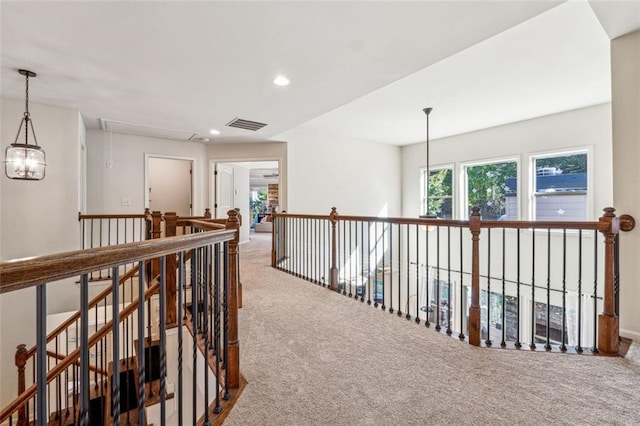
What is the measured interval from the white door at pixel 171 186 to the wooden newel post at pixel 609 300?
724 cm

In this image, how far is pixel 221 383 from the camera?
70.2 inches

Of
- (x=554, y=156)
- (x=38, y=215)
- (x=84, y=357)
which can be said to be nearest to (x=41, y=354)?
(x=84, y=357)

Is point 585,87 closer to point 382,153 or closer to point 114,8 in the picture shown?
point 382,153

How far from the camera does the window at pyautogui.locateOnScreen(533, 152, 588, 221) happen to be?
4734 mm

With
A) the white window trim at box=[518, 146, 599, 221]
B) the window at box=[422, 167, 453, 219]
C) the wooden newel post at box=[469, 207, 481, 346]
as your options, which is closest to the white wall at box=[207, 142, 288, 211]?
the window at box=[422, 167, 453, 219]

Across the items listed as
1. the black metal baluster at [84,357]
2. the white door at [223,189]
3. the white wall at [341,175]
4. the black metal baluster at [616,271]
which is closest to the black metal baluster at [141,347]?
the black metal baluster at [84,357]

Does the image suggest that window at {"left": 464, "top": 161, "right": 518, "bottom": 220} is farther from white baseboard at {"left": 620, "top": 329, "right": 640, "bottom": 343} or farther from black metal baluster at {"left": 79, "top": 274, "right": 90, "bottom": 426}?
black metal baluster at {"left": 79, "top": 274, "right": 90, "bottom": 426}

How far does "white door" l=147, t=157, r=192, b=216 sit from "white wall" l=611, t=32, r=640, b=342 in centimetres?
729

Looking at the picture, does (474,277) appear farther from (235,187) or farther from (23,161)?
(235,187)

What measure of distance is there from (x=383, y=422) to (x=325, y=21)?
7.83ft

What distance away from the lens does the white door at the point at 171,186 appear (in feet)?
23.7

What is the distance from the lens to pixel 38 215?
3.66 meters

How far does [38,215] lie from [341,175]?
4907 mm

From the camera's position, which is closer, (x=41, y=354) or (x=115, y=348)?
(x=41, y=354)
